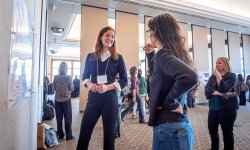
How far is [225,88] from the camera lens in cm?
247

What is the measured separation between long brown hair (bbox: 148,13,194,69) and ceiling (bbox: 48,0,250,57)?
18.2 ft

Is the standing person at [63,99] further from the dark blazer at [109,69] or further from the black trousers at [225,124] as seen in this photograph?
the black trousers at [225,124]

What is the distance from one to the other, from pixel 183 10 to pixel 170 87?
6732mm

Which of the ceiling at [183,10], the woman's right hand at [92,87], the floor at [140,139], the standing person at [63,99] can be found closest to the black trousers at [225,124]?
the floor at [140,139]

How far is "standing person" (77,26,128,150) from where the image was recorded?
151cm

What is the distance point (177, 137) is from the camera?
0.96m

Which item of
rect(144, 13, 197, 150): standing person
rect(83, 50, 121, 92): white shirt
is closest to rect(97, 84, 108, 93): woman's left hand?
rect(83, 50, 121, 92): white shirt

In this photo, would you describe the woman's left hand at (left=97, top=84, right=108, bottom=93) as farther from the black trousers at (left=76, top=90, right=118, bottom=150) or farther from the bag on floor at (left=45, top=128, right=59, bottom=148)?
the bag on floor at (left=45, top=128, right=59, bottom=148)

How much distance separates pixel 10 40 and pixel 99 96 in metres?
0.86

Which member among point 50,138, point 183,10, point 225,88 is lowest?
point 50,138

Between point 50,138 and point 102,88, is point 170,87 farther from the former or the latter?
point 50,138

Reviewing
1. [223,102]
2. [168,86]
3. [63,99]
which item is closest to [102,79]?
[168,86]

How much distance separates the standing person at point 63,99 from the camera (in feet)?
11.3

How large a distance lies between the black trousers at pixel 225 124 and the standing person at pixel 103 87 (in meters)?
1.42
